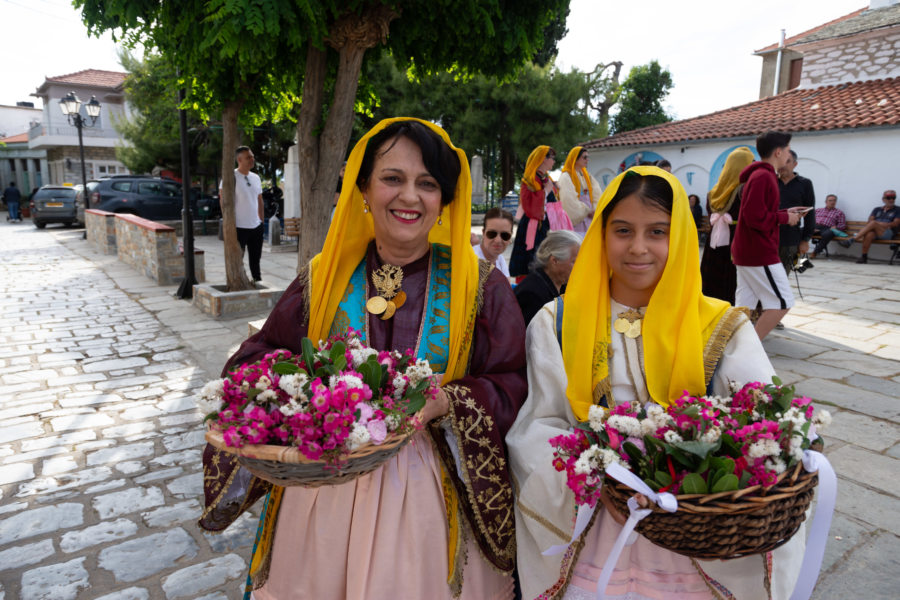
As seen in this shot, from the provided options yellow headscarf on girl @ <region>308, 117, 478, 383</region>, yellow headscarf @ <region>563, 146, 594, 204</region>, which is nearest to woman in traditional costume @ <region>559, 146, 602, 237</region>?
yellow headscarf @ <region>563, 146, 594, 204</region>

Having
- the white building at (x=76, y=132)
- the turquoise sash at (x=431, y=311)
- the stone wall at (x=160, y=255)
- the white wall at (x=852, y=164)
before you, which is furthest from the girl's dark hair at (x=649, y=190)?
the white building at (x=76, y=132)

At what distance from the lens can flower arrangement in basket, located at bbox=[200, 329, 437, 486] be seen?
1351 millimetres

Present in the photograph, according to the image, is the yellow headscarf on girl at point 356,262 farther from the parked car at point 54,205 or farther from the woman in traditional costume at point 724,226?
the parked car at point 54,205

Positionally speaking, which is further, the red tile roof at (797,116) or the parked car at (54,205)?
the parked car at (54,205)

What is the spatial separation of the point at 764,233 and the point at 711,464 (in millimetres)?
4524

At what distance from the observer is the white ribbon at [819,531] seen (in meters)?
1.45

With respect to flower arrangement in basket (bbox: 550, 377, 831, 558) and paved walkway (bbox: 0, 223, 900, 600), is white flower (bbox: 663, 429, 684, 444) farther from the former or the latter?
paved walkway (bbox: 0, 223, 900, 600)

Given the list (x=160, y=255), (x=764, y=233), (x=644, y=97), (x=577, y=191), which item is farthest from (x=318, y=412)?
(x=644, y=97)

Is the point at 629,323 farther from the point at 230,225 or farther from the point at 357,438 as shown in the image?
the point at 230,225

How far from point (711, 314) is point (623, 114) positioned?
29.3 m

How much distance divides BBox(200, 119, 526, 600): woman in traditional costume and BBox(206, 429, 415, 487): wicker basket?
0.29 metres

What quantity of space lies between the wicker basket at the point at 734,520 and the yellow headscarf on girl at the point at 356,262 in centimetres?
78

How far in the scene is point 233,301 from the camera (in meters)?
7.76

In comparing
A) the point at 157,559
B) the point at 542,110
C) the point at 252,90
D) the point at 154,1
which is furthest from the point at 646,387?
the point at 542,110
